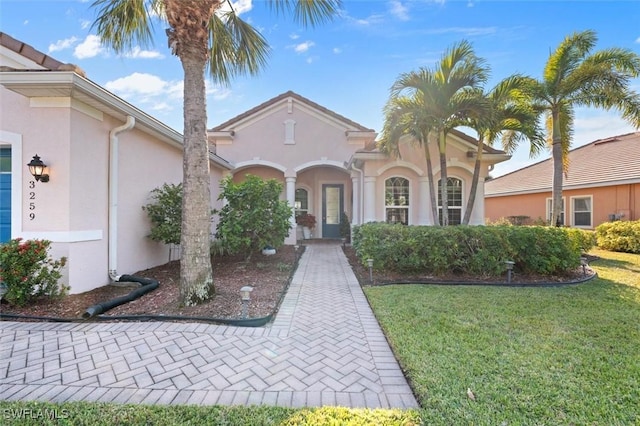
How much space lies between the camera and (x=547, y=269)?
286 inches

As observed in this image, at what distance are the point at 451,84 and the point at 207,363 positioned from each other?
942 cm

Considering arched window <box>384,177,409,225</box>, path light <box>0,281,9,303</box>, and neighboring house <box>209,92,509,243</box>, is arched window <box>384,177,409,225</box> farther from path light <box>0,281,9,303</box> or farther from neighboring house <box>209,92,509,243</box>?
path light <box>0,281,9,303</box>

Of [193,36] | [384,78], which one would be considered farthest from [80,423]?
[384,78]

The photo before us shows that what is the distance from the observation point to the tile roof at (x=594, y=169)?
14.1 metres

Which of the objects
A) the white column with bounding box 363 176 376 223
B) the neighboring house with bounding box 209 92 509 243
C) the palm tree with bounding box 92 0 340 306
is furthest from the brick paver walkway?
the neighboring house with bounding box 209 92 509 243

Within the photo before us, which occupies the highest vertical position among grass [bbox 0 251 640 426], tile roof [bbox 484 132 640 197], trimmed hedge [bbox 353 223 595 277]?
tile roof [bbox 484 132 640 197]

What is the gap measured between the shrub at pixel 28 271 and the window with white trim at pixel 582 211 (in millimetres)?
21645

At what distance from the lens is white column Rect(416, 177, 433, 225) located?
11.1 metres

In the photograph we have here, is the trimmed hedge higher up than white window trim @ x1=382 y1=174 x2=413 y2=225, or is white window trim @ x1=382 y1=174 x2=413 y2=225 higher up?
white window trim @ x1=382 y1=174 x2=413 y2=225

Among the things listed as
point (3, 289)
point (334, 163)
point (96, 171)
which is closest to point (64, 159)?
point (96, 171)

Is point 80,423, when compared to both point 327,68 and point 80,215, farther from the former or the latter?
point 327,68

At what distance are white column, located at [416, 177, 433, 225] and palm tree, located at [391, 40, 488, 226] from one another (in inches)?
101

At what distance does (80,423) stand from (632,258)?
1541cm

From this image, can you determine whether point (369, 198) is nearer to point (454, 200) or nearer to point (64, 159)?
point (454, 200)
